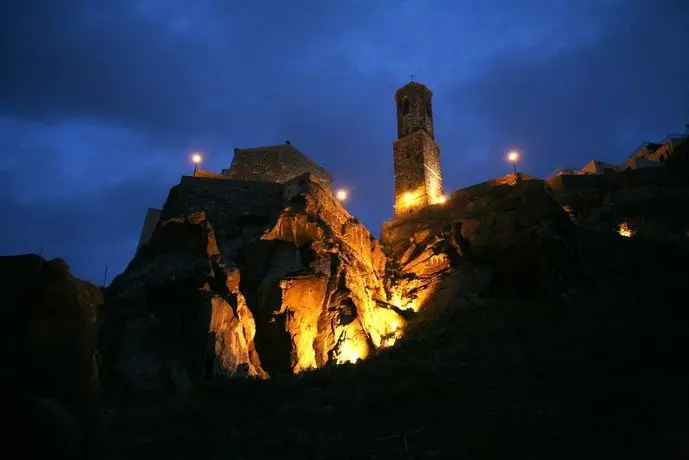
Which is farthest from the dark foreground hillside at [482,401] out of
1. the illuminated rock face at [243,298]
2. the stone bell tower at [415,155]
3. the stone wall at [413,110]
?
the stone wall at [413,110]

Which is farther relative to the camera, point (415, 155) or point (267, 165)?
point (415, 155)

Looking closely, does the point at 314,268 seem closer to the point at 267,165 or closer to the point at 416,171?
the point at 267,165

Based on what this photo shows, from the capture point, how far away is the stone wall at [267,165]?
39.3 meters

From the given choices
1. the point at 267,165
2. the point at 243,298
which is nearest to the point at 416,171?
the point at 267,165

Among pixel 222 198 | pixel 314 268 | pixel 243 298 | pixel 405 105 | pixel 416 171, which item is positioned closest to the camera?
pixel 243 298

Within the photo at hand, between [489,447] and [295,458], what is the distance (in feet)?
14.9

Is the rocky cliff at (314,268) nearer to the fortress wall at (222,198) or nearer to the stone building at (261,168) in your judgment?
the fortress wall at (222,198)

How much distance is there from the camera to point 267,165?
39750 millimetres

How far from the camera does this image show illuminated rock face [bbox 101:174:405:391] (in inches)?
864

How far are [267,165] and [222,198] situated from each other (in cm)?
903

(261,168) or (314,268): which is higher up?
(261,168)

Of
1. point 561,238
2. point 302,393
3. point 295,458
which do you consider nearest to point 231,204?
point 302,393

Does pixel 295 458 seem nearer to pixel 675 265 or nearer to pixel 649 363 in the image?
pixel 649 363

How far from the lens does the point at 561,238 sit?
1061 inches
